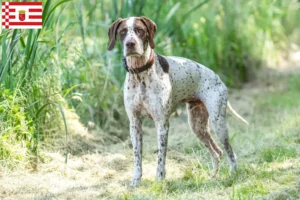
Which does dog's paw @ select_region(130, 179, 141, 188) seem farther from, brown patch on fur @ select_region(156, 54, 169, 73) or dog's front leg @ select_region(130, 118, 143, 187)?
brown patch on fur @ select_region(156, 54, 169, 73)

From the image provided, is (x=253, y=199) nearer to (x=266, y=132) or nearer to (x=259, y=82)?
(x=266, y=132)

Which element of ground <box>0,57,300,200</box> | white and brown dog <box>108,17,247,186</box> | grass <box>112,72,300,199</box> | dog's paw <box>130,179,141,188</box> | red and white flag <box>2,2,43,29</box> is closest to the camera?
grass <box>112,72,300,199</box>

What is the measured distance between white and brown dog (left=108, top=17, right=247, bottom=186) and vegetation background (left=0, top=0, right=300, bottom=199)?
1.16ft

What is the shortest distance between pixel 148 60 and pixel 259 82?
5850mm

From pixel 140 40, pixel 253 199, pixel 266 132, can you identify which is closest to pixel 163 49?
pixel 266 132

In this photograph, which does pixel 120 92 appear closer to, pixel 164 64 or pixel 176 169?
pixel 176 169

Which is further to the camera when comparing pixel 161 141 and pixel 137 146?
pixel 137 146

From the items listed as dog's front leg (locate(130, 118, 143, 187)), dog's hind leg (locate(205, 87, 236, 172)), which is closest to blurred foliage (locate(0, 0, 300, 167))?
dog's front leg (locate(130, 118, 143, 187))

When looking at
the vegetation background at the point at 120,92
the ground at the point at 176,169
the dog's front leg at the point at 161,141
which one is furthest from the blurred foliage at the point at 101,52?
the dog's front leg at the point at 161,141

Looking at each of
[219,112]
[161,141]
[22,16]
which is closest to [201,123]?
[219,112]

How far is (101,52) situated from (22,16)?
2.47 metres

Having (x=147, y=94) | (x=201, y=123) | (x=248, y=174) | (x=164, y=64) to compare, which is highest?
(x=164, y=64)

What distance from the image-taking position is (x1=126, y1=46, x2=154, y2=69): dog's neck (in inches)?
203

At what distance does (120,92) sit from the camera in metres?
7.54
